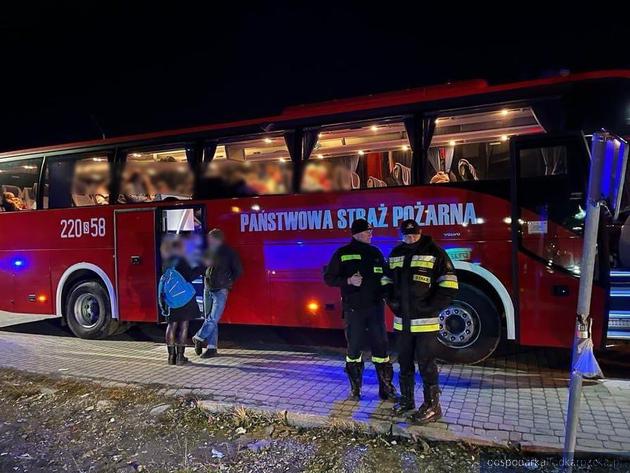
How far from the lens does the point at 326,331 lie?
8984 mm

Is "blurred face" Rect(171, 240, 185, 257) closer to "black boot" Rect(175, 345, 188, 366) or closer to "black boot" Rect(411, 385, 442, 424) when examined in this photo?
"black boot" Rect(175, 345, 188, 366)

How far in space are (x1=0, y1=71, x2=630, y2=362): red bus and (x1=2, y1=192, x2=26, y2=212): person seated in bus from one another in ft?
0.13

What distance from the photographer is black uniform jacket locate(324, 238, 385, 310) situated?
4.84 metres

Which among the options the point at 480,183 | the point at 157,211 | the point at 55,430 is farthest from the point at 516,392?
the point at 157,211

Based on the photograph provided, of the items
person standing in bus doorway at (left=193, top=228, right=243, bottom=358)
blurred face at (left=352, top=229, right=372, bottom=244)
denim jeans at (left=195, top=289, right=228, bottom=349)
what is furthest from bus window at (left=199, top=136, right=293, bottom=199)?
blurred face at (left=352, top=229, right=372, bottom=244)

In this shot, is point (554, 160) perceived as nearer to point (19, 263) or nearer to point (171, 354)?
point (171, 354)

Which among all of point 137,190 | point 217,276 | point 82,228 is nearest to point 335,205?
point 217,276

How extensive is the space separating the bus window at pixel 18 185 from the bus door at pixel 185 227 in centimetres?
304

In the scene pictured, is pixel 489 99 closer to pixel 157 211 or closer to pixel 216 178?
pixel 216 178

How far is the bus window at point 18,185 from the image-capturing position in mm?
9156

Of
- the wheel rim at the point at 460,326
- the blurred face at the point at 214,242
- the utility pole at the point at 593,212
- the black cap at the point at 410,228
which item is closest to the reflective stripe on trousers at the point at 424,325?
the black cap at the point at 410,228

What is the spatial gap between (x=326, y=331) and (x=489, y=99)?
194 inches

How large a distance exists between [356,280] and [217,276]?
276 cm

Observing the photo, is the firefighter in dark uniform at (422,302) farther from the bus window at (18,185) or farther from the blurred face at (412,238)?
the bus window at (18,185)
